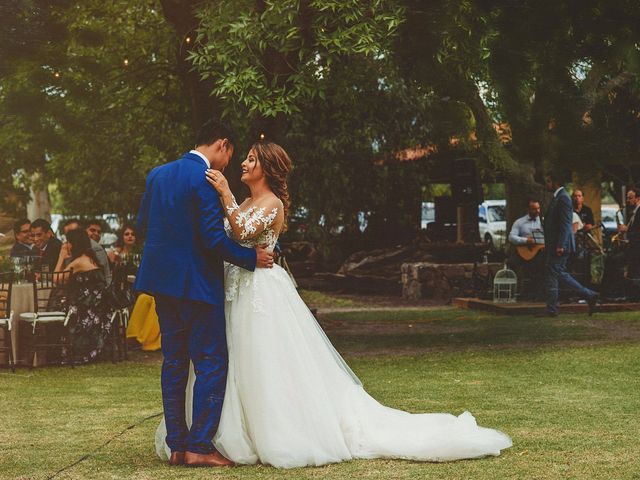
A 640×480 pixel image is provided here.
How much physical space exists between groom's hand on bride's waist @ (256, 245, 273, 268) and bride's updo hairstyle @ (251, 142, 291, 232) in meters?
0.33

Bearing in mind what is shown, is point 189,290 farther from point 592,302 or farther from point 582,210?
point 582,210

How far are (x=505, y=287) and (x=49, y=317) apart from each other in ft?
27.8

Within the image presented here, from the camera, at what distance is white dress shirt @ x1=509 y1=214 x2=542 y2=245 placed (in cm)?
1767

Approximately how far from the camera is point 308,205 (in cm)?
2306

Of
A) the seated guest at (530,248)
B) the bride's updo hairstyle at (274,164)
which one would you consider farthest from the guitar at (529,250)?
the bride's updo hairstyle at (274,164)

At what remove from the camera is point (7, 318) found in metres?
11.4

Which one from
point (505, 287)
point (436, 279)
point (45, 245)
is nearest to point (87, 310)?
point (45, 245)

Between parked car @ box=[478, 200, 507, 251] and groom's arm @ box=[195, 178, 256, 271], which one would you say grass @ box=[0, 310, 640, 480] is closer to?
groom's arm @ box=[195, 178, 256, 271]

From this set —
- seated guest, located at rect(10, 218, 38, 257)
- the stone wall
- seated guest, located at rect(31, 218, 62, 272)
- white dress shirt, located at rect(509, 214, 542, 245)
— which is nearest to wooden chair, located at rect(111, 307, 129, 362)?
seated guest, located at rect(31, 218, 62, 272)

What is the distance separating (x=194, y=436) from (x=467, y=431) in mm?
1535

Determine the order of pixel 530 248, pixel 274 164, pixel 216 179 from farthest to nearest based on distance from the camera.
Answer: pixel 530 248
pixel 274 164
pixel 216 179

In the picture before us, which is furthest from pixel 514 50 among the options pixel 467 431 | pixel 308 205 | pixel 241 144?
pixel 308 205

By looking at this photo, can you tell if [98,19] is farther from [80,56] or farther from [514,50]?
[514,50]

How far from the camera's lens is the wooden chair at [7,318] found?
1141cm
